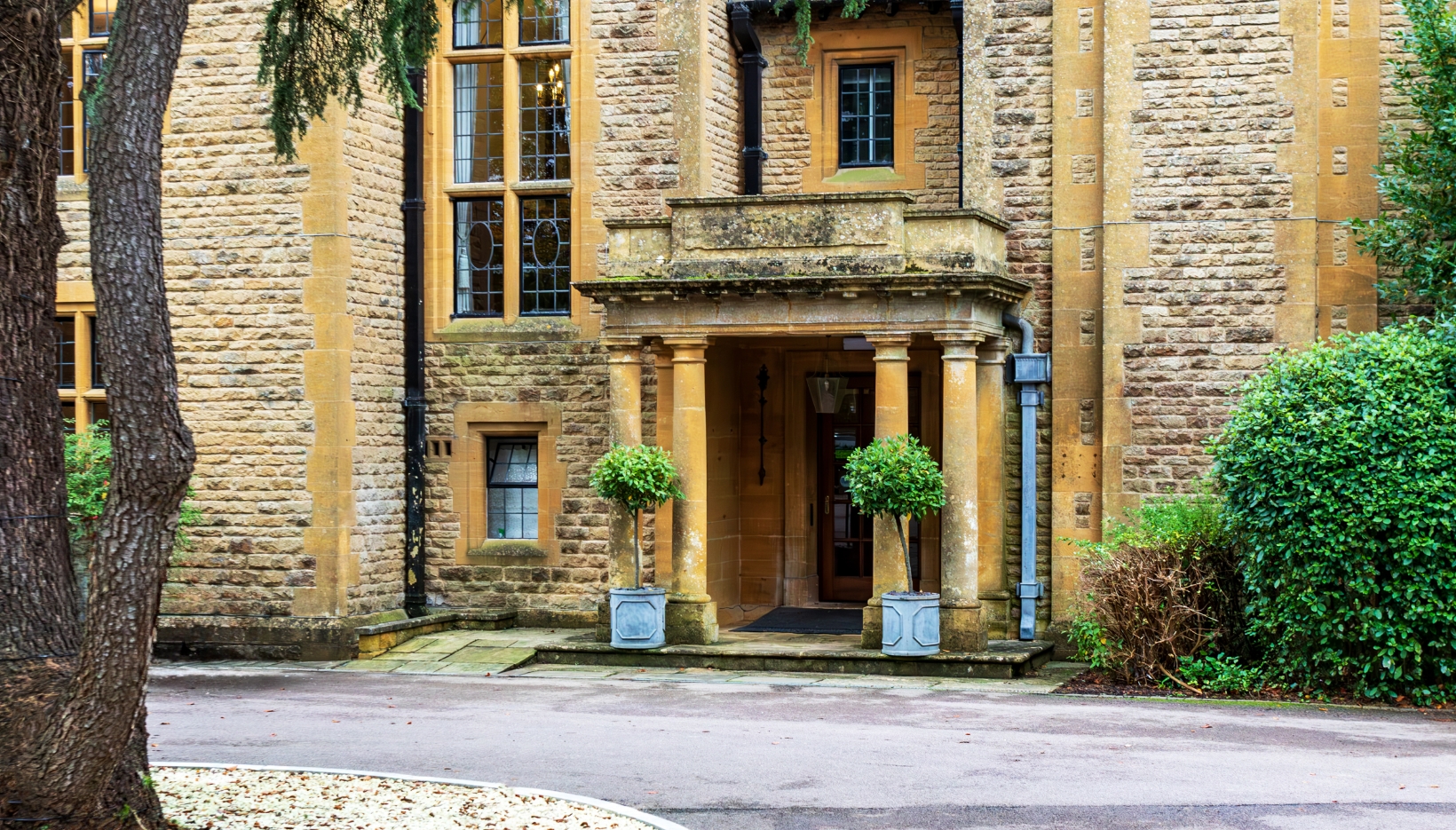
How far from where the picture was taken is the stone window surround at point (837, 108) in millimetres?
17344

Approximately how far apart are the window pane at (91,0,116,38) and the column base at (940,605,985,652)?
412 inches

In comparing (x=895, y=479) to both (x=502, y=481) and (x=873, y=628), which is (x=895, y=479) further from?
(x=502, y=481)

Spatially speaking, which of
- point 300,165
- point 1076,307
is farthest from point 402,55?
point 1076,307

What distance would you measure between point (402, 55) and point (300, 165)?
5.02 meters

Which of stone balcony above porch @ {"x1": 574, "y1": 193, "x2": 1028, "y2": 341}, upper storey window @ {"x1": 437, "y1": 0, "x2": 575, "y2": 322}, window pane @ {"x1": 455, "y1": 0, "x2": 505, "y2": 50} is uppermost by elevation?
window pane @ {"x1": 455, "y1": 0, "x2": 505, "y2": 50}

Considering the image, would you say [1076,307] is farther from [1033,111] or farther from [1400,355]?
[1400,355]

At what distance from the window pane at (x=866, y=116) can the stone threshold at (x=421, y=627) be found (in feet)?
20.2

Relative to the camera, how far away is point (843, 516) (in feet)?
60.2

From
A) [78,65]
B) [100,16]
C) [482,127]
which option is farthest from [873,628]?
[100,16]

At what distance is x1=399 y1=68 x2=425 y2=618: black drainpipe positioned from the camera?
1711 centimetres

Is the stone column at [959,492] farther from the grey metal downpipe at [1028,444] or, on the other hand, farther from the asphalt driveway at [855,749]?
the asphalt driveway at [855,749]

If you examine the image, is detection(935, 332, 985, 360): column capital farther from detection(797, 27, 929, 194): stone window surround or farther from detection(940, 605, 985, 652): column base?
detection(797, 27, 929, 194): stone window surround

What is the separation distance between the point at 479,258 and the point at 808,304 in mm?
4329

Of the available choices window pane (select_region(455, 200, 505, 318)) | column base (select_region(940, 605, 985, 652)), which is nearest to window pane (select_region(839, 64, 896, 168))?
window pane (select_region(455, 200, 505, 318))
